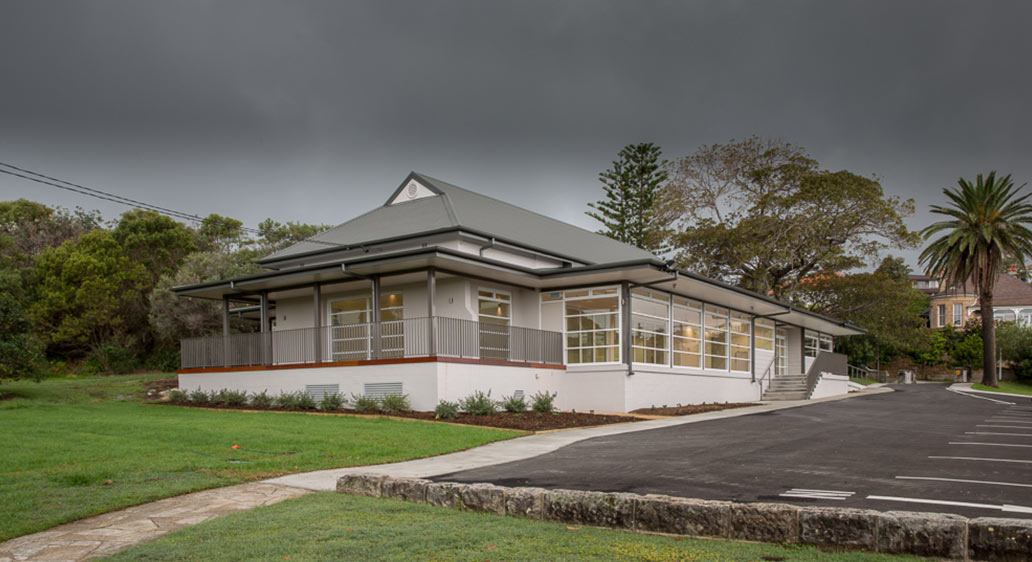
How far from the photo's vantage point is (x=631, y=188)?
5422 cm

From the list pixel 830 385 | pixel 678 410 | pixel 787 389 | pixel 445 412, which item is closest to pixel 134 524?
pixel 445 412

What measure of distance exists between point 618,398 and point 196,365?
14.4 m

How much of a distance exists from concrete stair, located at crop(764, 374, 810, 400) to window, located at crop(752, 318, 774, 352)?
1.56 metres

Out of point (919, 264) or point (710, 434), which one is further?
point (919, 264)

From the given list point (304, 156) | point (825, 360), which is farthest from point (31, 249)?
point (825, 360)

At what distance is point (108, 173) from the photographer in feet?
104

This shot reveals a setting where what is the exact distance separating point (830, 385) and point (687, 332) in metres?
13.9

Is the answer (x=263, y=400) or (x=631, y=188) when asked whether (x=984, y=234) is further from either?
(x=263, y=400)

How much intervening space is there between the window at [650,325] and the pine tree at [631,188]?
2694 cm

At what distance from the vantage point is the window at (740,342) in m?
31.7

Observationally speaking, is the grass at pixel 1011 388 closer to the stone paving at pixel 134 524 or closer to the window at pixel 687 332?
the window at pixel 687 332

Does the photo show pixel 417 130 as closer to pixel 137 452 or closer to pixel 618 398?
pixel 618 398

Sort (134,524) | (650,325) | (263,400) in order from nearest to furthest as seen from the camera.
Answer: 1. (134,524)
2. (263,400)
3. (650,325)

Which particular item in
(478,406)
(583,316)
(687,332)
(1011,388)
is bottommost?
(1011,388)
